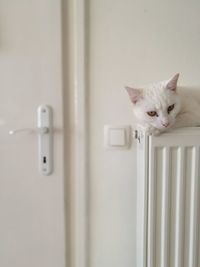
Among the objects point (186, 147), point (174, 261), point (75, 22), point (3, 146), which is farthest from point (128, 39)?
point (174, 261)

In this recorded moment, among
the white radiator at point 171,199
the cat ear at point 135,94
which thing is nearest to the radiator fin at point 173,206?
the white radiator at point 171,199

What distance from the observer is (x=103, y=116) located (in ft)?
2.82

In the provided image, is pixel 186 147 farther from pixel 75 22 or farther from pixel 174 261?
pixel 75 22

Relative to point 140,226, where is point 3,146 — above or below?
above

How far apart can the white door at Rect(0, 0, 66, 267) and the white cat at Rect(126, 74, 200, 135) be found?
0.85 feet

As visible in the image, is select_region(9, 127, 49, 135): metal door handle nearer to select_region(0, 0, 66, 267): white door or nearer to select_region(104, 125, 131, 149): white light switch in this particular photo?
select_region(0, 0, 66, 267): white door

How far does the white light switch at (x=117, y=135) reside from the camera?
0.85m

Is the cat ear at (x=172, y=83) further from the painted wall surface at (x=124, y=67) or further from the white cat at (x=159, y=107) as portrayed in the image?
the painted wall surface at (x=124, y=67)

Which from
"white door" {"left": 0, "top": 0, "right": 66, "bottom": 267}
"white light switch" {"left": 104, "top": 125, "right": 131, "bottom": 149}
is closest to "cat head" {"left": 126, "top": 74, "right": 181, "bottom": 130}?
"white light switch" {"left": 104, "top": 125, "right": 131, "bottom": 149}

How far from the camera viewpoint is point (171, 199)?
0.73m

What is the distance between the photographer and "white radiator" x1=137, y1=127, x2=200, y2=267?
2.34ft

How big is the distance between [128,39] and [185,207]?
0.52 metres

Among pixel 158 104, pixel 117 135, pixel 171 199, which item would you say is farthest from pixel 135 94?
pixel 171 199

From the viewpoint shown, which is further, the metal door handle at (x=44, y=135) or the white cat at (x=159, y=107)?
the metal door handle at (x=44, y=135)
